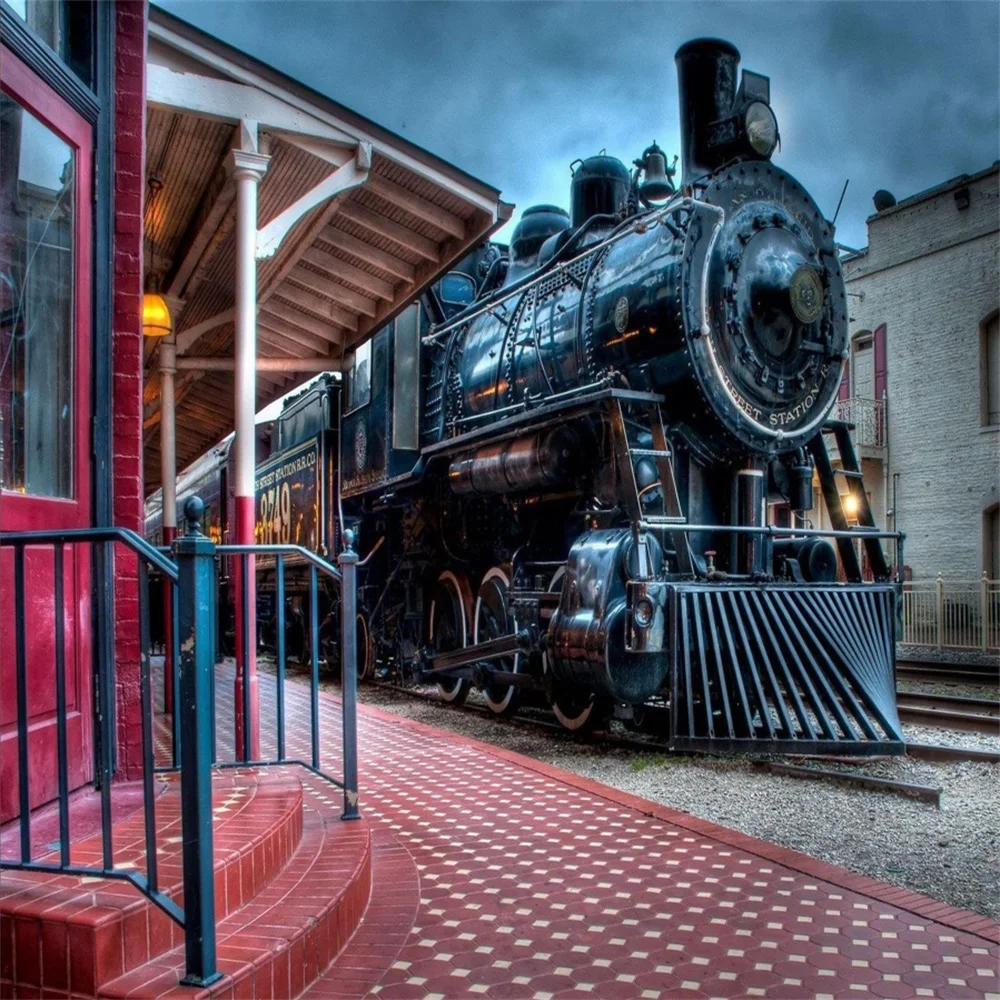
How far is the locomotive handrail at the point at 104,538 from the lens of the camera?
2186mm

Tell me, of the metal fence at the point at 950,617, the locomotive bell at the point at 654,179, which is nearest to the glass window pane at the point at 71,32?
the locomotive bell at the point at 654,179

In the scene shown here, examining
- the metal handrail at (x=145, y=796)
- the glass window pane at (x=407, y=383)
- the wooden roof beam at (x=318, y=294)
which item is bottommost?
the metal handrail at (x=145, y=796)

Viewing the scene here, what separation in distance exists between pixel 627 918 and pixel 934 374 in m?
17.4

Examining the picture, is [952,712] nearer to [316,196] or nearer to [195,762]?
[316,196]

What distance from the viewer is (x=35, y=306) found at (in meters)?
3.14

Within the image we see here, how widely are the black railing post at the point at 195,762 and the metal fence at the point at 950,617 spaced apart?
45.8 ft

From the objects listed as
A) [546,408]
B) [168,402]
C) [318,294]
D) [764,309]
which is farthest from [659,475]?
[168,402]

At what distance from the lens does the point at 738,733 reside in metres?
5.57

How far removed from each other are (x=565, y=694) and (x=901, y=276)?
50.6 ft

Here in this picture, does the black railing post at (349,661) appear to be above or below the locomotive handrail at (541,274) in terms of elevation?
below

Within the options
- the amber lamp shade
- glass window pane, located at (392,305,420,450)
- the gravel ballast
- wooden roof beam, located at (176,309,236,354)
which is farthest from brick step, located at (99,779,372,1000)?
wooden roof beam, located at (176,309,236,354)

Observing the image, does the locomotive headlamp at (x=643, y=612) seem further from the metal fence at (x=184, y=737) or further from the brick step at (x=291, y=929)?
the metal fence at (x=184, y=737)

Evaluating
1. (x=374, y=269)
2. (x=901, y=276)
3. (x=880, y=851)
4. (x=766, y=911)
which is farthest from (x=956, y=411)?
(x=766, y=911)

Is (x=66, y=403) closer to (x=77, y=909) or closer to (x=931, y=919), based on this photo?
(x=77, y=909)
